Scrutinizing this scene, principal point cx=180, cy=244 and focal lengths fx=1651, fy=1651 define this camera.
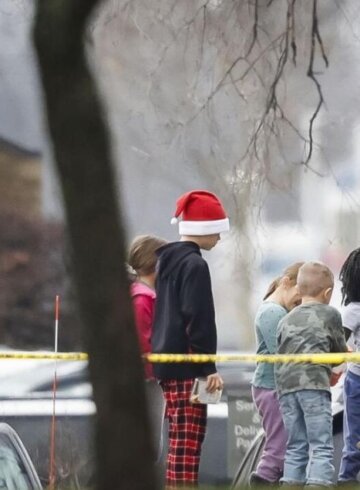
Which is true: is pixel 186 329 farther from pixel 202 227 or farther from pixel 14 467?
pixel 14 467

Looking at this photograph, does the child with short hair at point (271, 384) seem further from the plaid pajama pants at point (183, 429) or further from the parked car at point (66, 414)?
the parked car at point (66, 414)

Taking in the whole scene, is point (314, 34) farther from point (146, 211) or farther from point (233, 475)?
point (233, 475)

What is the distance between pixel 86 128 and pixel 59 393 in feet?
19.2

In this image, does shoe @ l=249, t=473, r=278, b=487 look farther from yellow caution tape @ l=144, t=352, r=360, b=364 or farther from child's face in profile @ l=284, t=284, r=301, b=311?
child's face in profile @ l=284, t=284, r=301, b=311

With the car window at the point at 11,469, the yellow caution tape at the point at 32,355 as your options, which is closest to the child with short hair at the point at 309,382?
the car window at the point at 11,469

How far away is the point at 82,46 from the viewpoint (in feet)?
13.1

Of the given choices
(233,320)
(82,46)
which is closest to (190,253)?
(233,320)

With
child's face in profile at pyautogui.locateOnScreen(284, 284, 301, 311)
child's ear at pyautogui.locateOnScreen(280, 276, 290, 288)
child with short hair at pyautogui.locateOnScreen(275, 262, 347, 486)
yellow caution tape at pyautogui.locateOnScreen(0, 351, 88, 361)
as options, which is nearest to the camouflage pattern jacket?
child with short hair at pyautogui.locateOnScreen(275, 262, 347, 486)

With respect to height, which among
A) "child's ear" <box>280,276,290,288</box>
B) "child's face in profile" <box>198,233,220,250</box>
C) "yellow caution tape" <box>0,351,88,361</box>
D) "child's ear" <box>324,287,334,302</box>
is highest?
"child's face in profile" <box>198,233,220,250</box>

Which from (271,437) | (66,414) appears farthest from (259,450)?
(66,414)

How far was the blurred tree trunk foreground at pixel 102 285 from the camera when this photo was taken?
3.91 m

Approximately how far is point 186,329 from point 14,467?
3.57 ft

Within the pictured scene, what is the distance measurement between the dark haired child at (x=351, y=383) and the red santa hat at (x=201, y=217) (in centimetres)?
75

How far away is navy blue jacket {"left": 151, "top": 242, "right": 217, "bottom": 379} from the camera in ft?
24.6
